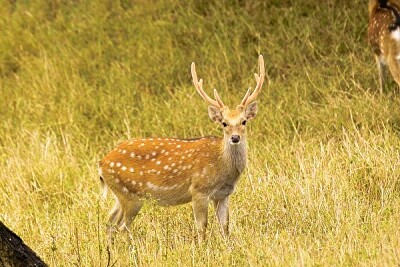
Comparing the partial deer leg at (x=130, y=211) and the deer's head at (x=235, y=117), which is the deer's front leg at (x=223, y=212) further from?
the partial deer leg at (x=130, y=211)

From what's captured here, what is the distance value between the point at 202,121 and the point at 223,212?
3.08 m

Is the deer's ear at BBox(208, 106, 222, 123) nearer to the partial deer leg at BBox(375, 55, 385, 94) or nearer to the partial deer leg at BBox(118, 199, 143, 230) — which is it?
the partial deer leg at BBox(118, 199, 143, 230)

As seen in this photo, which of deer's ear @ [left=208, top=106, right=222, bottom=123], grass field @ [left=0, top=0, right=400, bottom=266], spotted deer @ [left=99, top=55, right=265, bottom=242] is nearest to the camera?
grass field @ [left=0, top=0, right=400, bottom=266]

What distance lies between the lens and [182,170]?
8719 millimetres

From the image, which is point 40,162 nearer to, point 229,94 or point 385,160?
point 229,94

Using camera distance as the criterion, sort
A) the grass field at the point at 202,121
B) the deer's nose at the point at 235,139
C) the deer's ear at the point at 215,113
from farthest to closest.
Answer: the deer's ear at the point at 215,113
the deer's nose at the point at 235,139
the grass field at the point at 202,121

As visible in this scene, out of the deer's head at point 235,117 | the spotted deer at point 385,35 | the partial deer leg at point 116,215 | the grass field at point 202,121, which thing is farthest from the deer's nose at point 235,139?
the spotted deer at point 385,35

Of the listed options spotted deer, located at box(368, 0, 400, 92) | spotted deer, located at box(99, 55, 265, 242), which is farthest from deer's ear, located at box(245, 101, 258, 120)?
spotted deer, located at box(368, 0, 400, 92)

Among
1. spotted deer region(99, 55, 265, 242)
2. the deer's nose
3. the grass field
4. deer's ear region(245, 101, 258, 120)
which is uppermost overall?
deer's ear region(245, 101, 258, 120)

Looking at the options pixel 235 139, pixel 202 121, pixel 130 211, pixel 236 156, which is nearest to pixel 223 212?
pixel 236 156

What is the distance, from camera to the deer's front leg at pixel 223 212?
8406 millimetres

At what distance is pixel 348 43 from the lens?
12711mm

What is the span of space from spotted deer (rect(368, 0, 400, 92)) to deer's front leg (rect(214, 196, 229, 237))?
10.8ft

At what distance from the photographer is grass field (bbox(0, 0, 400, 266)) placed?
311 inches
